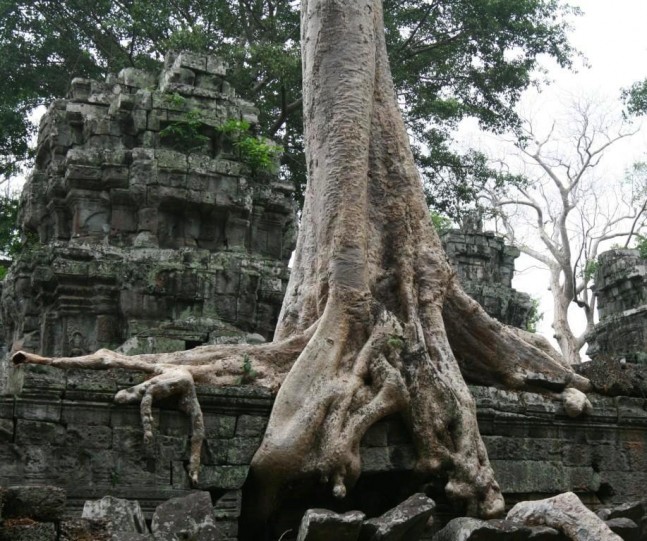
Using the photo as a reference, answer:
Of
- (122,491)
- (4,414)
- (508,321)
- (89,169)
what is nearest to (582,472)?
(122,491)

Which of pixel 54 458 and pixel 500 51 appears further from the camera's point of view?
pixel 500 51

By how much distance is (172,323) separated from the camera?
959 centimetres

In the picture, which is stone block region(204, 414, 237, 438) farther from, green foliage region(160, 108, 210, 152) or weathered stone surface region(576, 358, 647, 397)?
green foliage region(160, 108, 210, 152)

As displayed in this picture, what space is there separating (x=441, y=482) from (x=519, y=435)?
2.83 feet

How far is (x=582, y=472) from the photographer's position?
675 cm

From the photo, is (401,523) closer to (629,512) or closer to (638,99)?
(629,512)

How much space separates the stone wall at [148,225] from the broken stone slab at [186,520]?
4.67 m

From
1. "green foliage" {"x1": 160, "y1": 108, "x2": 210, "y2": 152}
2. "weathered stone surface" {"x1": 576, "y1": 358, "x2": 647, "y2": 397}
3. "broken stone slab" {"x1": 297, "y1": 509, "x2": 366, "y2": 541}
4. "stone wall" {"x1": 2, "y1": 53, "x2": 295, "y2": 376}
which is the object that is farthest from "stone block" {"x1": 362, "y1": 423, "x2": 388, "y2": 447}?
"green foliage" {"x1": 160, "y1": 108, "x2": 210, "y2": 152}

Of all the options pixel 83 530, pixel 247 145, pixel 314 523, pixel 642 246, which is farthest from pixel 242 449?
pixel 642 246

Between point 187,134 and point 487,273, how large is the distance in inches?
223

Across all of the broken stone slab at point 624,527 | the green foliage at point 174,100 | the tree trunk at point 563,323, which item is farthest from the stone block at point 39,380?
the tree trunk at point 563,323

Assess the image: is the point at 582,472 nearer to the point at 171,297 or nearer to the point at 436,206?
the point at 171,297

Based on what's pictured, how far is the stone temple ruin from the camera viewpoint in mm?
5125

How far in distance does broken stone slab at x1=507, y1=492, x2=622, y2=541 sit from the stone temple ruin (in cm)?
16
